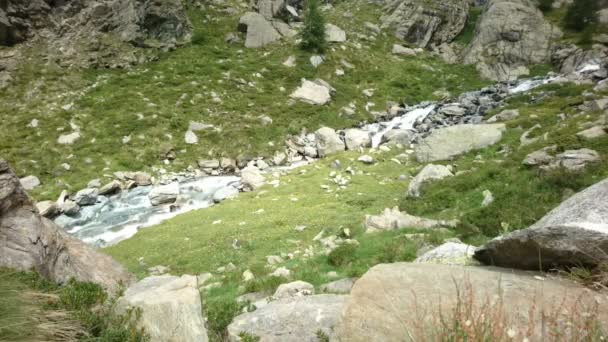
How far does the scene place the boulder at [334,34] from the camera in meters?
51.0

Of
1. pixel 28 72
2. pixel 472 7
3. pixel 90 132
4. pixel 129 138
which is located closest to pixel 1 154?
pixel 90 132

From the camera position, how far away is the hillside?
519 centimetres

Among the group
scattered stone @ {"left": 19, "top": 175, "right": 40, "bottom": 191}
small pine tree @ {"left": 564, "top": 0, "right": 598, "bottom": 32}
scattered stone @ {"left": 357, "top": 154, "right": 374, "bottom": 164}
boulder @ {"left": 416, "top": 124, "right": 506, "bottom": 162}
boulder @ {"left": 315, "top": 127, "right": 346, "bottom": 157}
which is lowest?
scattered stone @ {"left": 19, "top": 175, "right": 40, "bottom": 191}

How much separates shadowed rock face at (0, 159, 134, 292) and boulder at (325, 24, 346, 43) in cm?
4452

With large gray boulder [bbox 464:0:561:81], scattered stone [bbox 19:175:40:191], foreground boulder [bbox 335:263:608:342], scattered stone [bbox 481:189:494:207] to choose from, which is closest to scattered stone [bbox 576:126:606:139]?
scattered stone [bbox 481:189:494:207]

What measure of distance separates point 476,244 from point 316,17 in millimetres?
41150

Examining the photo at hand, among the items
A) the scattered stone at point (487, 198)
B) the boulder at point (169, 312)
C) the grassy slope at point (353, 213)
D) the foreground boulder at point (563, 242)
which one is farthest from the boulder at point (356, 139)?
the boulder at point (169, 312)

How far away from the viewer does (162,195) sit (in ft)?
81.9

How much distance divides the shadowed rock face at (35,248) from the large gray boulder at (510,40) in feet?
167

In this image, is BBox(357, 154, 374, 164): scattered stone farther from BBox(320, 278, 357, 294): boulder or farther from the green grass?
the green grass

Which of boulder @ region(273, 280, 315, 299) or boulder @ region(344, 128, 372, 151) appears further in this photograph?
boulder @ region(344, 128, 372, 151)

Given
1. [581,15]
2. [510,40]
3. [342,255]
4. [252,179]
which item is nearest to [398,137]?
[252,179]

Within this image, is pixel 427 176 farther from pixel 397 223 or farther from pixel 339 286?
pixel 339 286

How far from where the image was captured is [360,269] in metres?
11.2
